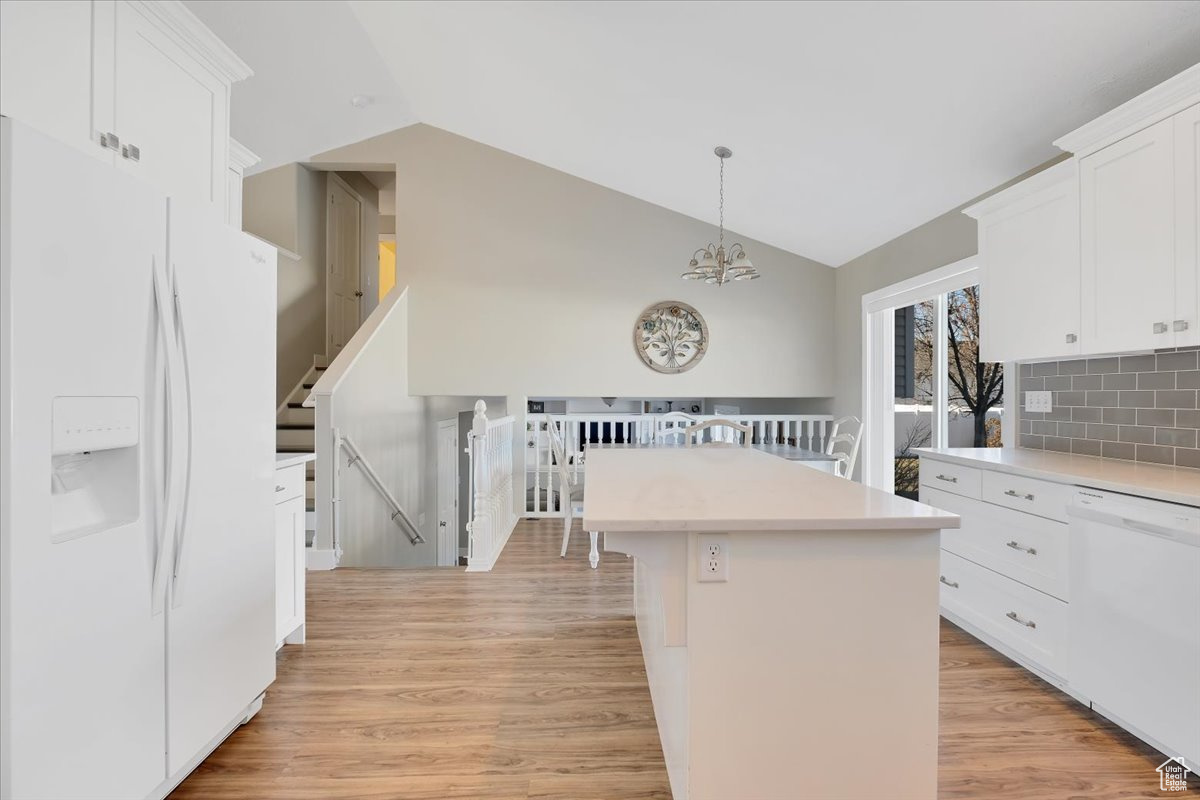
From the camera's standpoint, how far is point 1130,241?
6.95ft

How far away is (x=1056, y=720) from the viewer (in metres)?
2.04

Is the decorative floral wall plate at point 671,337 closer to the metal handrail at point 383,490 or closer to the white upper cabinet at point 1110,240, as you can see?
the metal handrail at point 383,490

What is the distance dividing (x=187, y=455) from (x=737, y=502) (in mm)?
1499

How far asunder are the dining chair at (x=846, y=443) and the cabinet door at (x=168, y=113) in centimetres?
362

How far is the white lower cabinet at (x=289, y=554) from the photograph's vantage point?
241cm

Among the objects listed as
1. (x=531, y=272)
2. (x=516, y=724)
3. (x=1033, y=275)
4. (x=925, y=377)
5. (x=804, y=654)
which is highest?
(x=531, y=272)

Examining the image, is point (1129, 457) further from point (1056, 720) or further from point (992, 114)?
point (992, 114)

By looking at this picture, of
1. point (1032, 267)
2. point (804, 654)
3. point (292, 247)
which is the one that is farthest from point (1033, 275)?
point (292, 247)

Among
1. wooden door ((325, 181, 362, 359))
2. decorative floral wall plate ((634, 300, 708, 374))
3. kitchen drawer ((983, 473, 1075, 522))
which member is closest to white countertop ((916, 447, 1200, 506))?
kitchen drawer ((983, 473, 1075, 522))

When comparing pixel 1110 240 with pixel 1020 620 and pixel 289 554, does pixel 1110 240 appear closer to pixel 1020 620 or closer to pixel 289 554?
pixel 1020 620

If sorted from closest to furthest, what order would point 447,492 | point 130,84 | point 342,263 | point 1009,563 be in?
point 130,84 < point 1009,563 < point 342,263 < point 447,492

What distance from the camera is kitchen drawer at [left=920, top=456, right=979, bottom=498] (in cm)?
260

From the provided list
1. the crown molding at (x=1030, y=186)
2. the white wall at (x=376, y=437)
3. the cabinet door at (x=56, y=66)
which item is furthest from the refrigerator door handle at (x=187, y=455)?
the crown molding at (x=1030, y=186)

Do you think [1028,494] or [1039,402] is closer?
[1028,494]
